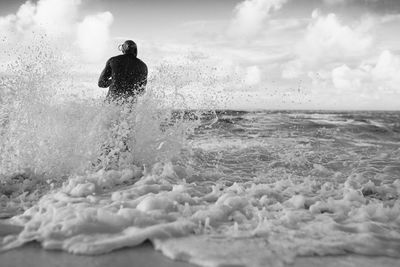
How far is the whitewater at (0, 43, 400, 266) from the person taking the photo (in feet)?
9.25

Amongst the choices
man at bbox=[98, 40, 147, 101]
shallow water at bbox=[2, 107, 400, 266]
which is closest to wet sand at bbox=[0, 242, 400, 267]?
shallow water at bbox=[2, 107, 400, 266]

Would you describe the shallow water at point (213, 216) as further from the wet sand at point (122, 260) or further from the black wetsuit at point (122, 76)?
the black wetsuit at point (122, 76)

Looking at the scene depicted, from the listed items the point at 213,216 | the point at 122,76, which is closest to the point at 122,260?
the point at 213,216

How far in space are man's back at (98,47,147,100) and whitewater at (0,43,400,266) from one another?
30 cm

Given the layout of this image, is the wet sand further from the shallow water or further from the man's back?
the man's back

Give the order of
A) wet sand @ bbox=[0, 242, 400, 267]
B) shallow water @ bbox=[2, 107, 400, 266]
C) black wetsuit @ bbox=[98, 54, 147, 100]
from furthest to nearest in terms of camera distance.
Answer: black wetsuit @ bbox=[98, 54, 147, 100] < shallow water @ bbox=[2, 107, 400, 266] < wet sand @ bbox=[0, 242, 400, 267]

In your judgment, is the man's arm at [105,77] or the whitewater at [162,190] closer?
the whitewater at [162,190]

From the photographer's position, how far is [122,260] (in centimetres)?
248

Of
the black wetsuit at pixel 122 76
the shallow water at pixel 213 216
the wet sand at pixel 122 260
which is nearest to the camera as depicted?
the wet sand at pixel 122 260

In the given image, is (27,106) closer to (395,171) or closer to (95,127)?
(95,127)

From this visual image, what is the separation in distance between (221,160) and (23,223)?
492 cm

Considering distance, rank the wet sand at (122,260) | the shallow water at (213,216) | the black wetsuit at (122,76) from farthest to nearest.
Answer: the black wetsuit at (122,76) → the shallow water at (213,216) → the wet sand at (122,260)

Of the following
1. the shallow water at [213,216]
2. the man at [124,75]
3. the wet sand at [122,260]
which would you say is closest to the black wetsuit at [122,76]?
the man at [124,75]

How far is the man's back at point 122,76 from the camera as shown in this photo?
19.8 ft
